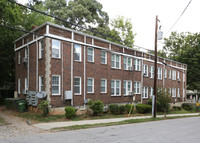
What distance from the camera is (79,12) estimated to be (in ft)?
122

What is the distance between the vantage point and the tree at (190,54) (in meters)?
43.3

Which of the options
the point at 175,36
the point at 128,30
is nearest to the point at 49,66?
the point at 128,30

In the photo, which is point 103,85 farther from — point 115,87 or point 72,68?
point 72,68

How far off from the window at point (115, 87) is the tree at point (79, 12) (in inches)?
722

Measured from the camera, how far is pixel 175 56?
47.1 meters

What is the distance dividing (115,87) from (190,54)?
29555 mm

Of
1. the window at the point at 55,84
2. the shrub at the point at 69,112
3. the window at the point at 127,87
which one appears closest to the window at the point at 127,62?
the window at the point at 127,87

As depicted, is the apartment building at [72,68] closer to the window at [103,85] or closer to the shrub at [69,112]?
the window at [103,85]

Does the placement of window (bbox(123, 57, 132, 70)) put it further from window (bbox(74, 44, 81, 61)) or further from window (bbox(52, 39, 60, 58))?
window (bbox(52, 39, 60, 58))

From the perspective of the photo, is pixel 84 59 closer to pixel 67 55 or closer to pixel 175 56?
pixel 67 55

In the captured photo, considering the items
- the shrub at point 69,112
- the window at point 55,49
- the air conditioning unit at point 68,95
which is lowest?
the shrub at point 69,112

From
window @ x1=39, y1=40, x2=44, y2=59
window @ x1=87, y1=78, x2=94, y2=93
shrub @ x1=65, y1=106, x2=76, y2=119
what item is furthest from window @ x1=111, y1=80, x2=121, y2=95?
A: window @ x1=39, y1=40, x2=44, y2=59

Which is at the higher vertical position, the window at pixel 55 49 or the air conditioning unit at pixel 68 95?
the window at pixel 55 49

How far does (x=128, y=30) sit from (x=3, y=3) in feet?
87.0
